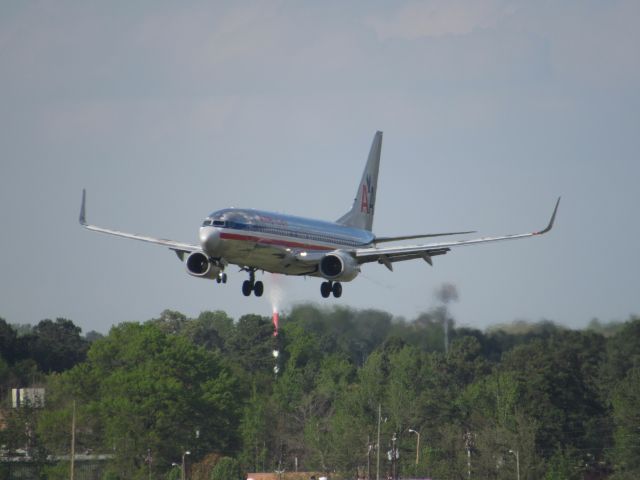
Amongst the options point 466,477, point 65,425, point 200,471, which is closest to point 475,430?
point 466,477

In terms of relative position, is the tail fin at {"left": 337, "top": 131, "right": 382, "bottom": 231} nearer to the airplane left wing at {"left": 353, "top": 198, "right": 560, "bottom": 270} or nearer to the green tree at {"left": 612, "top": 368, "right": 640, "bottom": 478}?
the airplane left wing at {"left": 353, "top": 198, "right": 560, "bottom": 270}

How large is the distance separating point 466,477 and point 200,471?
2560cm

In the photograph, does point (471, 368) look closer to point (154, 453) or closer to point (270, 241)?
point (154, 453)

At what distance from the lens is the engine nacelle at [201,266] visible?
88.2 meters

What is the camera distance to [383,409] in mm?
155000

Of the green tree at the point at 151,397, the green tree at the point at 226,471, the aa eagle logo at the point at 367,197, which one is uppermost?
the aa eagle logo at the point at 367,197

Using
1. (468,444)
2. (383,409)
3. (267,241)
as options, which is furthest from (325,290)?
Answer: (383,409)

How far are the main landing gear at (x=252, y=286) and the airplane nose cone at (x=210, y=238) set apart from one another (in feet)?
29.0

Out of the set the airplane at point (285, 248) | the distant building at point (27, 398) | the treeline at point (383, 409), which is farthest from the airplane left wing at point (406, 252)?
the distant building at point (27, 398)

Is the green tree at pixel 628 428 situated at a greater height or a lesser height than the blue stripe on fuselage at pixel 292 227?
lesser

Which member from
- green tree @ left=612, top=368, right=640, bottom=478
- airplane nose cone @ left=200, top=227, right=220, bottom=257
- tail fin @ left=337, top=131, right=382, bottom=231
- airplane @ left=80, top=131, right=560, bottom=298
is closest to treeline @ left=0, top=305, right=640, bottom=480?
green tree @ left=612, top=368, right=640, bottom=478

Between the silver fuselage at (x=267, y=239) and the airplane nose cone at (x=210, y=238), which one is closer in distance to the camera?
the airplane nose cone at (x=210, y=238)

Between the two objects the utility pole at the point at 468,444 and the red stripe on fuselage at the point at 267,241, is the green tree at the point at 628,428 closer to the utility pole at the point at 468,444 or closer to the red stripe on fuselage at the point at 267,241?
the utility pole at the point at 468,444

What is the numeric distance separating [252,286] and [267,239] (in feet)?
22.6
